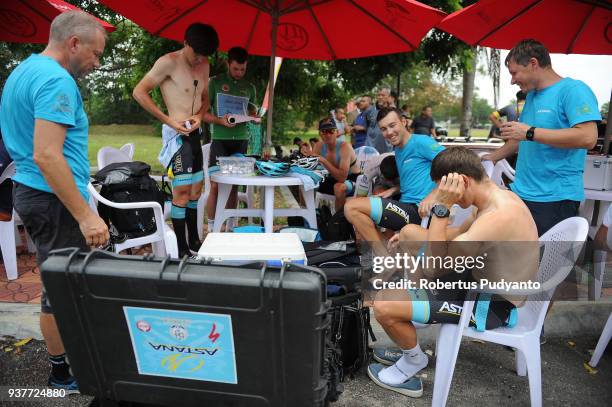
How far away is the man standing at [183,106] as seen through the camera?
11.2 feet

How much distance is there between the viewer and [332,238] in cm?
383

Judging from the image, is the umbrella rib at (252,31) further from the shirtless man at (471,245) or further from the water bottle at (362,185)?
the shirtless man at (471,245)

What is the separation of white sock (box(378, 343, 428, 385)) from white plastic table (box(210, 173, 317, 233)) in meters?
1.48

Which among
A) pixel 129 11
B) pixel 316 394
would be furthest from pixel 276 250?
pixel 129 11

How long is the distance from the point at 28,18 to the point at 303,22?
2.93 metres

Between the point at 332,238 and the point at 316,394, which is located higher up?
the point at 316,394

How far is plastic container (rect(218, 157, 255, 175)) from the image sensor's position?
3.57 meters

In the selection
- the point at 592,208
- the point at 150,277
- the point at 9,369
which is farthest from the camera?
the point at 592,208

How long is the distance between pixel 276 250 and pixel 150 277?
798mm

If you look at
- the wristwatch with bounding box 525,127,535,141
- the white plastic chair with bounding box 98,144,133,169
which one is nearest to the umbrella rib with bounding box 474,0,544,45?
the wristwatch with bounding box 525,127,535,141

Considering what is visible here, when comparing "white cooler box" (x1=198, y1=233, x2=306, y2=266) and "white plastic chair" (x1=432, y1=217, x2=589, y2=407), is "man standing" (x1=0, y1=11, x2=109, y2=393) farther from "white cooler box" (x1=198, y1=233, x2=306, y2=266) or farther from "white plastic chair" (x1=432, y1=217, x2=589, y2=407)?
"white plastic chair" (x1=432, y1=217, x2=589, y2=407)

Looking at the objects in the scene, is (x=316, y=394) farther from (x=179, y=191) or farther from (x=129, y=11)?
(x=129, y=11)

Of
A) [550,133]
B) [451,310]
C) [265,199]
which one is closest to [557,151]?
[550,133]

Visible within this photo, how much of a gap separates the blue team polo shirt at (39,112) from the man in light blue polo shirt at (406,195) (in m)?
2.02
